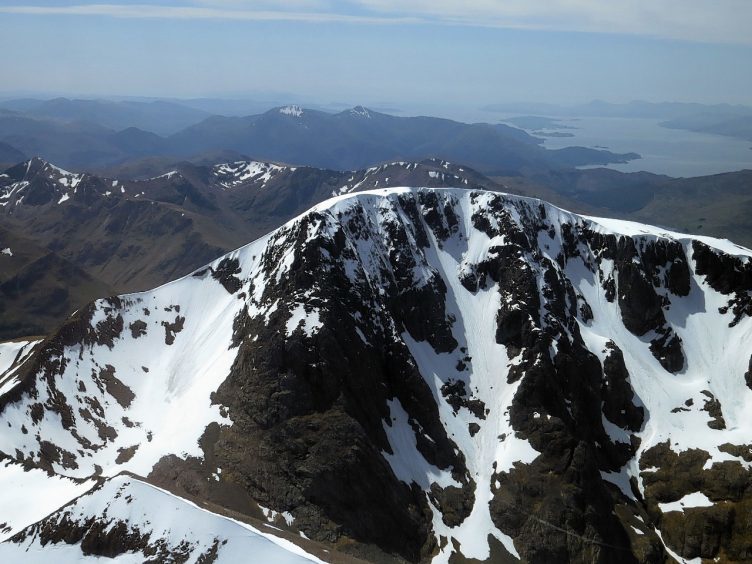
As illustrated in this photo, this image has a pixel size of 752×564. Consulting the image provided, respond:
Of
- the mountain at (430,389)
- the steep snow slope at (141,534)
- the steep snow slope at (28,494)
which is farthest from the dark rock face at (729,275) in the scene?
the steep snow slope at (28,494)

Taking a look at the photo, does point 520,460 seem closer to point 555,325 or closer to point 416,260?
point 555,325

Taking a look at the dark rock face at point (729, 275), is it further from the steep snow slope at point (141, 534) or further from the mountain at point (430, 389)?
the steep snow slope at point (141, 534)

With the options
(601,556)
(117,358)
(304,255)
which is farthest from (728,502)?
(117,358)

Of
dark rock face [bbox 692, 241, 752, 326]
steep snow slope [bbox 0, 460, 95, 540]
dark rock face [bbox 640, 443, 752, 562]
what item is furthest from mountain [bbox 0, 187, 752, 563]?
steep snow slope [bbox 0, 460, 95, 540]

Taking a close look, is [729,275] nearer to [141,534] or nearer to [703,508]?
A: [703,508]

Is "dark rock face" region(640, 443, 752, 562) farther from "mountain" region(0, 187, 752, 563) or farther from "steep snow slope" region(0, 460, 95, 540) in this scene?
"steep snow slope" region(0, 460, 95, 540)

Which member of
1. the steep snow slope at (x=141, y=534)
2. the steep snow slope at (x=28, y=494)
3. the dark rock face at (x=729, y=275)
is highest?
the dark rock face at (x=729, y=275)
